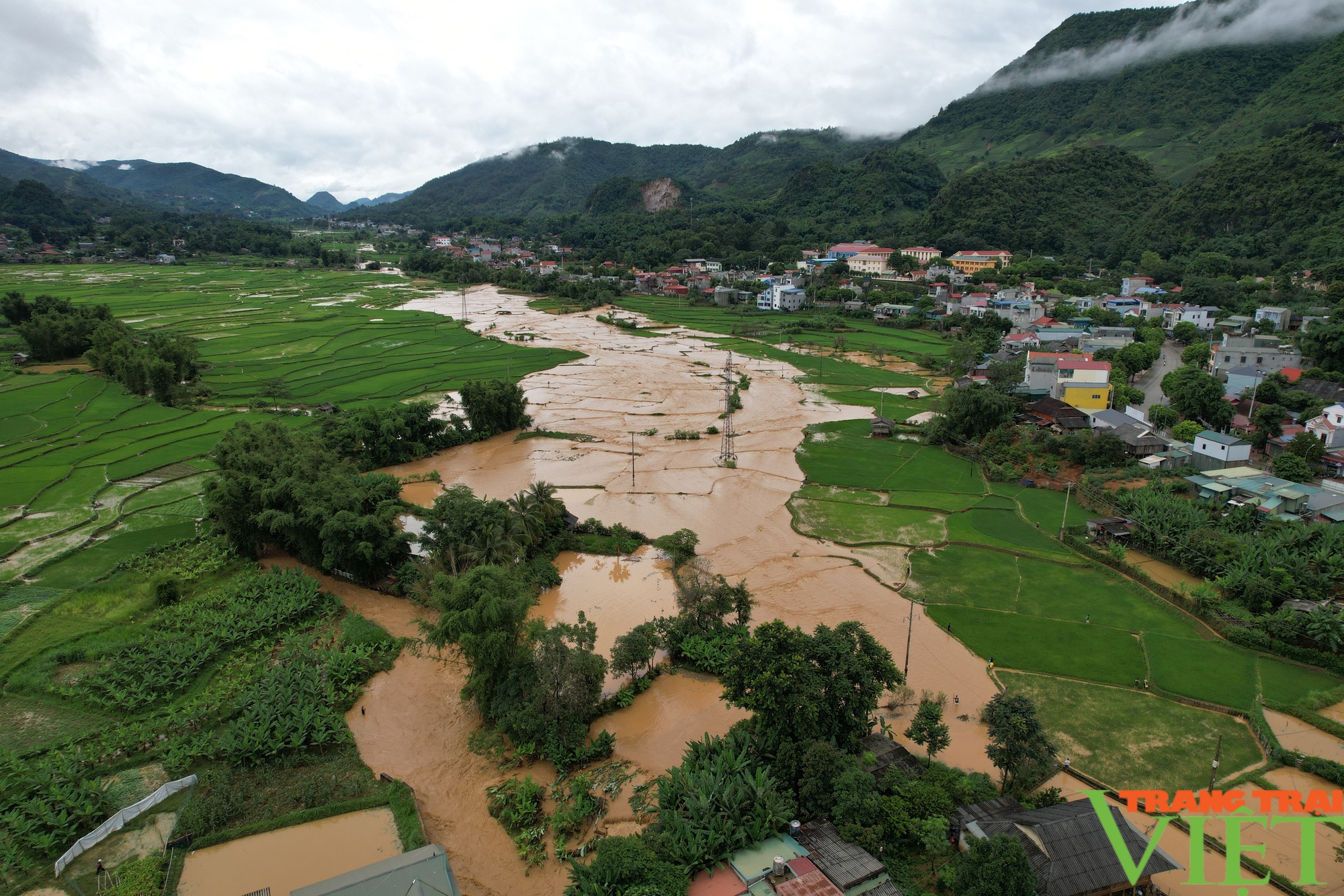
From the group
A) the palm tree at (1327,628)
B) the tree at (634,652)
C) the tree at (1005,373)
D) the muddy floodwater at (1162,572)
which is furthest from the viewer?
Answer: the tree at (1005,373)

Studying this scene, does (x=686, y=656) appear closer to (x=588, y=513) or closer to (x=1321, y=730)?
(x=588, y=513)

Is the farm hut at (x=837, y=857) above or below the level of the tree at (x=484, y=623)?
below

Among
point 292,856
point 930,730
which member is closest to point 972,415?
point 930,730

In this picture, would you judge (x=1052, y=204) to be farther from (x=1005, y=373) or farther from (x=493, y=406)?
(x=493, y=406)

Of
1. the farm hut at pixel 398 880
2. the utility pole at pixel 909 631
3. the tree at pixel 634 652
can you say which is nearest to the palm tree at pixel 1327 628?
the utility pole at pixel 909 631

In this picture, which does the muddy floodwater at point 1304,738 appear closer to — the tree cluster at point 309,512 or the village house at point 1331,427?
the village house at point 1331,427

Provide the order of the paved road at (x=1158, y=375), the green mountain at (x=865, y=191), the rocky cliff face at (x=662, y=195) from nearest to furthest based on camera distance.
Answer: the paved road at (x=1158, y=375)
the green mountain at (x=865, y=191)
the rocky cliff face at (x=662, y=195)
